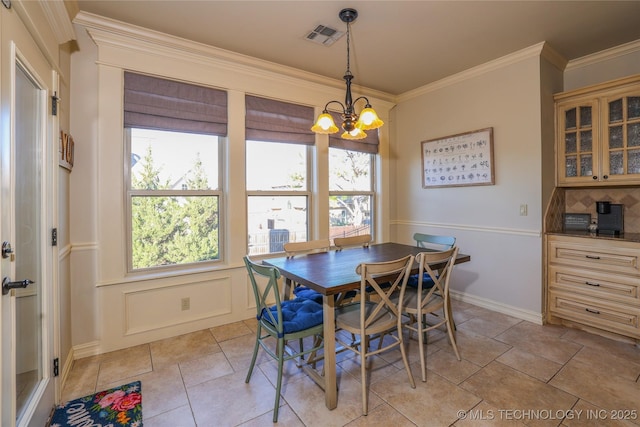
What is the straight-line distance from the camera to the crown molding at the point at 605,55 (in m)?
2.88

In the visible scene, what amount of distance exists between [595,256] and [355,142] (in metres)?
2.68

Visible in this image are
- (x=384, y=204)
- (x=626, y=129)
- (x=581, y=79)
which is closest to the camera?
(x=626, y=129)

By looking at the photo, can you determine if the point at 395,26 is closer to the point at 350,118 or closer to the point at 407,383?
the point at 350,118

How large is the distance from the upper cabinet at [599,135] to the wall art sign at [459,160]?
0.65 m

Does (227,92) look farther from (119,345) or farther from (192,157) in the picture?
(119,345)

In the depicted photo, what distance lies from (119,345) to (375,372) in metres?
2.12

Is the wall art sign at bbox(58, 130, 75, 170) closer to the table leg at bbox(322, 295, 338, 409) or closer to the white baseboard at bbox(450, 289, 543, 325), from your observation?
the table leg at bbox(322, 295, 338, 409)

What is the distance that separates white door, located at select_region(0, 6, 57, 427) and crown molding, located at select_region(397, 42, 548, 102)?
3717 mm

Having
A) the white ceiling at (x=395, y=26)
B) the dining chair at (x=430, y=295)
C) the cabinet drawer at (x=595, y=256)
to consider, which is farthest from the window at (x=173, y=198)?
the cabinet drawer at (x=595, y=256)

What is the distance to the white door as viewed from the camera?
125 centimetres

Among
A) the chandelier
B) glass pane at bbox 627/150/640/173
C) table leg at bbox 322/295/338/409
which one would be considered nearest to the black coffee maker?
glass pane at bbox 627/150/640/173

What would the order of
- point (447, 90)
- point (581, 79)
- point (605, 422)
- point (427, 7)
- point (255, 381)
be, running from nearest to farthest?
point (605, 422) < point (255, 381) < point (427, 7) < point (581, 79) < point (447, 90)

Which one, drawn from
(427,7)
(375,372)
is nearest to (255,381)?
(375,372)

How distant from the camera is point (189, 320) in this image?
9.53 feet
